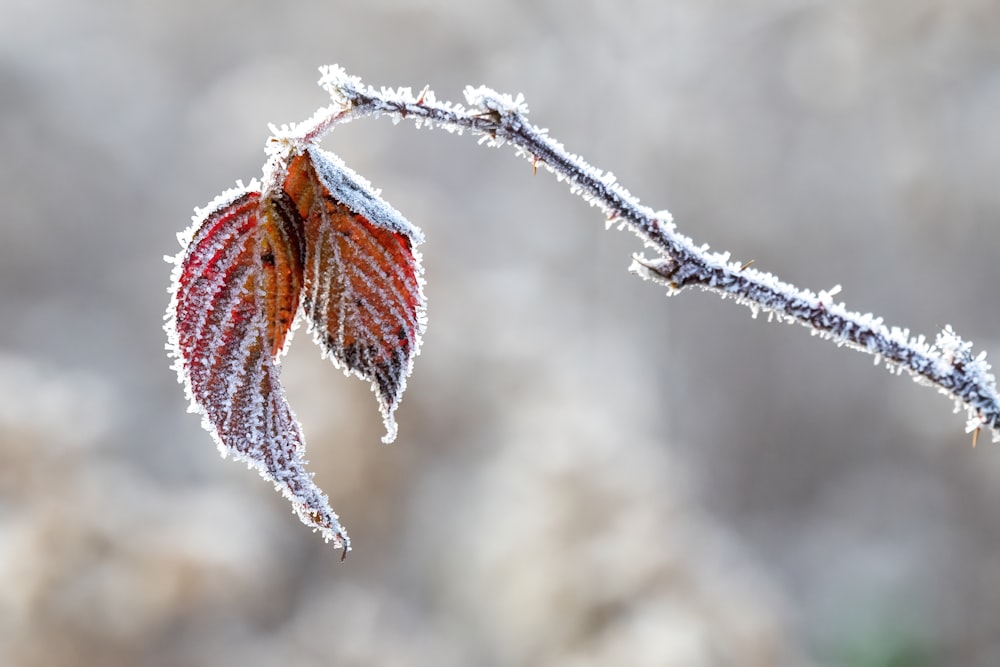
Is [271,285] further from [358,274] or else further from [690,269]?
[690,269]

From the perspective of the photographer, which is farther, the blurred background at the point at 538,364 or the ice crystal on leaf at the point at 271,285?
the blurred background at the point at 538,364

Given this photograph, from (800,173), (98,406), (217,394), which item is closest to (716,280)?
(217,394)

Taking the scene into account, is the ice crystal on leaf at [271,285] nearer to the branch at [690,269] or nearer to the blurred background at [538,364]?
the branch at [690,269]

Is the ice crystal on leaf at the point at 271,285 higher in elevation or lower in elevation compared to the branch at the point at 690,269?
lower

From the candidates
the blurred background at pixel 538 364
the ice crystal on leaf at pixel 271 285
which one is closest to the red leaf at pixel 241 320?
the ice crystal on leaf at pixel 271 285

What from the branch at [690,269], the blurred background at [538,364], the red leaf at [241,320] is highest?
the blurred background at [538,364]

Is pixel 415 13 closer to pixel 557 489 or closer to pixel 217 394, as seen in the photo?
pixel 557 489

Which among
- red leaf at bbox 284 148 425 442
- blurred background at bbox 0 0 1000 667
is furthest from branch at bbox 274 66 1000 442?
blurred background at bbox 0 0 1000 667

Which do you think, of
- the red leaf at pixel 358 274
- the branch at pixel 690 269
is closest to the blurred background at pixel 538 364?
the branch at pixel 690 269
